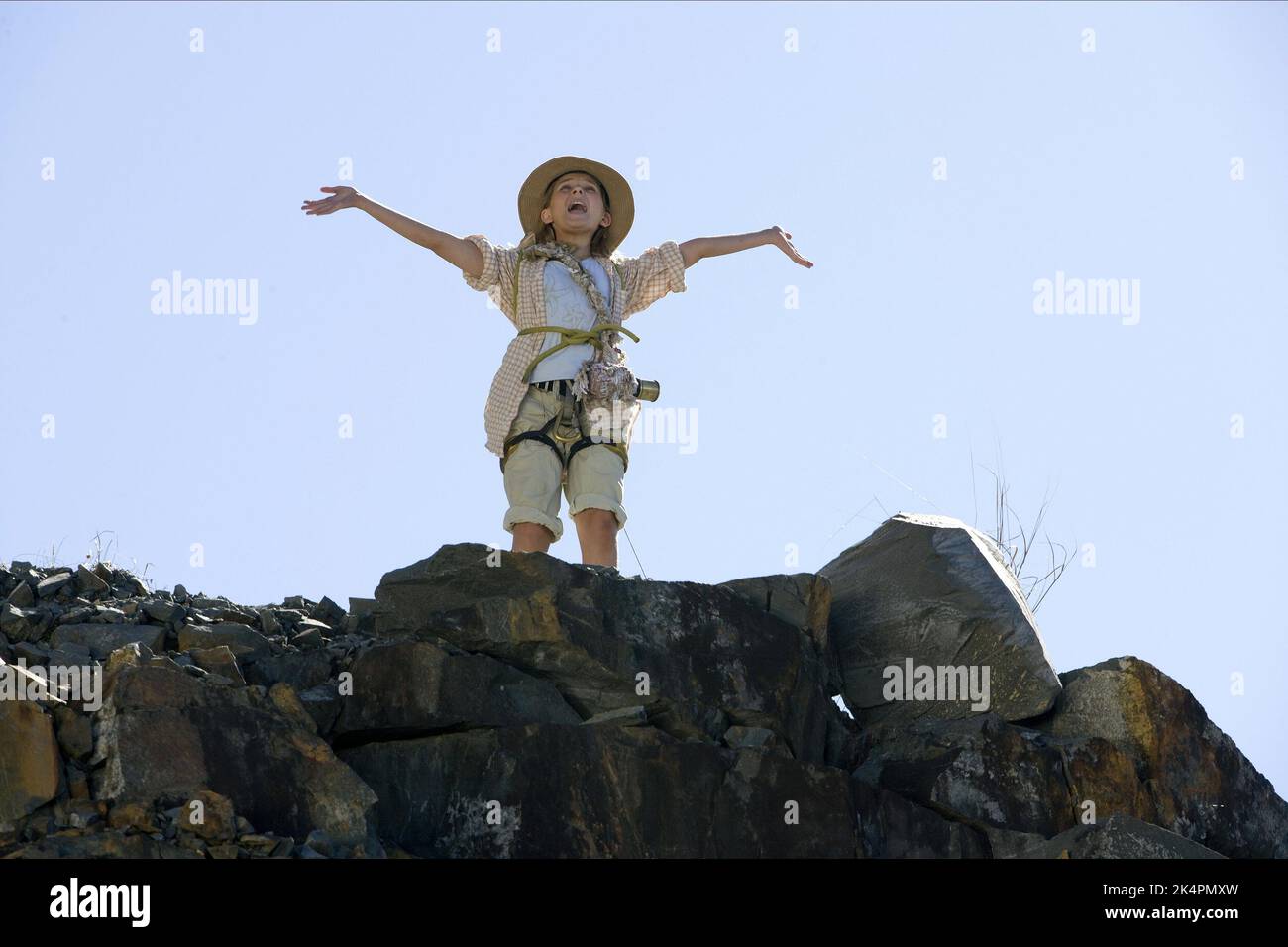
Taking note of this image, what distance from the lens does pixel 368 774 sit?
784 cm

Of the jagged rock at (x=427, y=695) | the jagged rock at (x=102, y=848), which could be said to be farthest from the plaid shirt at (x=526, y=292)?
the jagged rock at (x=102, y=848)

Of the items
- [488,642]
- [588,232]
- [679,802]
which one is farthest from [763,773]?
[588,232]

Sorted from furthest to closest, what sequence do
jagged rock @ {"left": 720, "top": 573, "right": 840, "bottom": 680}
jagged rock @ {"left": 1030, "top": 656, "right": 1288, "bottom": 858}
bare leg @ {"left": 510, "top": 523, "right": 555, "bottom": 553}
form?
bare leg @ {"left": 510, "top": 523, "right": 555, "bottom": 553}
jagged rock @ {"left": 720, "top": 573, "right": 840, "bottom": 680}
jagged rock @ {"left": 1030, "top": 656, "right": 1288, "bottom": 858}

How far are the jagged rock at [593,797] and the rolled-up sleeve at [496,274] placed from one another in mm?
2928

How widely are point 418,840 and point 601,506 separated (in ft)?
8.00

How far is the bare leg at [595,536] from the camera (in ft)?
31.6

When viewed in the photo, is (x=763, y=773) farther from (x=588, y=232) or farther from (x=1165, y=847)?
(x=588, y=232)

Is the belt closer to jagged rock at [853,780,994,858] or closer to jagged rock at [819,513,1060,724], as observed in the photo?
jagged rock at [819,513,1060,724]

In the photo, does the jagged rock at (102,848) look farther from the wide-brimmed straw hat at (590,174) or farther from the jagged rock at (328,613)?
the wide-brimmed straw hat at (590,174)

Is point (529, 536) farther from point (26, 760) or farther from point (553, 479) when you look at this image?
point (26, 760)

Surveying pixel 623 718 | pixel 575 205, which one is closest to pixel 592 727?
pixel 623 718

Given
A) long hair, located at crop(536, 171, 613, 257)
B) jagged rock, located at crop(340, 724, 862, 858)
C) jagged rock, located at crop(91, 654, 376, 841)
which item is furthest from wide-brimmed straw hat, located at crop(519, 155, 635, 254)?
jagged rock, located at crop(91, 654, 376, 841)

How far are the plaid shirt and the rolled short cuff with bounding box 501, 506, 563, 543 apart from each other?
0.43 metres

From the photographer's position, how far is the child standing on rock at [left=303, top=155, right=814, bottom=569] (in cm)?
964
